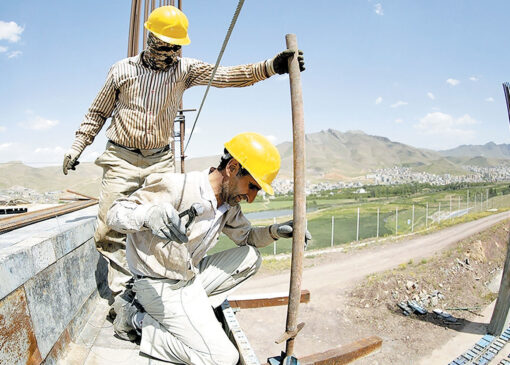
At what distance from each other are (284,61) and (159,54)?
1.23 meters

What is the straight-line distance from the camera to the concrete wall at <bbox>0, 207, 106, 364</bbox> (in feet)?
5.17

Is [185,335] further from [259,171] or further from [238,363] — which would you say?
[259,171]

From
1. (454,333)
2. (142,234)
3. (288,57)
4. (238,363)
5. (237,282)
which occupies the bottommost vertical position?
(454,333)

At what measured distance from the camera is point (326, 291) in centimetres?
1049

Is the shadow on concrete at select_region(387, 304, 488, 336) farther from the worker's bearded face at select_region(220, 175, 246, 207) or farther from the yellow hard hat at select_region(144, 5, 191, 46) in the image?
the yellow hard hat at select_region(144, 5, 191, 46)

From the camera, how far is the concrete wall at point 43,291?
158cm

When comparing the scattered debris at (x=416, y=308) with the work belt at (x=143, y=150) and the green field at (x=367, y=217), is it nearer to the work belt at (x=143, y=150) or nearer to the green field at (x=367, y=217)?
the work belt at (x=143, y=150)

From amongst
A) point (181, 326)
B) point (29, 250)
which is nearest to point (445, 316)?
point (181, 326)

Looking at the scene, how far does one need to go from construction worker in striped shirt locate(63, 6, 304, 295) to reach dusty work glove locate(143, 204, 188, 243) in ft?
3.97

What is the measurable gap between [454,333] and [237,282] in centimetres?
755

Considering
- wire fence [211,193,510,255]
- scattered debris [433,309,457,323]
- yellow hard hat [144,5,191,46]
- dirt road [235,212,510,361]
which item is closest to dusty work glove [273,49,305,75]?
yellow hard hat [144,5,191,46]

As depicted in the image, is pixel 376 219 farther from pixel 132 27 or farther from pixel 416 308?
pixel 132 27

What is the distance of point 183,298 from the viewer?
7.79 ft

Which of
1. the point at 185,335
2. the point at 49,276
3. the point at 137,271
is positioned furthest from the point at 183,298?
the point at 49,276
